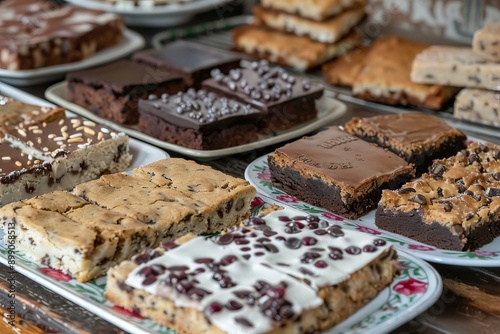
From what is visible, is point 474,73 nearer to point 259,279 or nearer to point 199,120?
point 199,120

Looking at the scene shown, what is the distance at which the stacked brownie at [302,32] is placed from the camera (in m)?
3.79

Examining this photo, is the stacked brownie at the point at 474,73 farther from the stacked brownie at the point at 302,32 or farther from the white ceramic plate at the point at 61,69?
the white ceramic plate at the point at 61,69

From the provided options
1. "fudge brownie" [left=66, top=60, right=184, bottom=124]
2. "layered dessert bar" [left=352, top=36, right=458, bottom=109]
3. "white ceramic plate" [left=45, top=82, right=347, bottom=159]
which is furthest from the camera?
"layered dessert bar" [left=352, top=36, right=458, bottom=109]

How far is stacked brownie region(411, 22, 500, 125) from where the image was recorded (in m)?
3.18

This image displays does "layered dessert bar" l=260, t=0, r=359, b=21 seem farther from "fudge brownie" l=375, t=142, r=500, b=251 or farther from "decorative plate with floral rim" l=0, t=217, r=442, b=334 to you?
"decorative plate with floral rim" l=0, t=217, r=442, b=334

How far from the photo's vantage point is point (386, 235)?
92.2 inches

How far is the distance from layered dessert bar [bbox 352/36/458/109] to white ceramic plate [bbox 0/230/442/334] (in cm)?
136

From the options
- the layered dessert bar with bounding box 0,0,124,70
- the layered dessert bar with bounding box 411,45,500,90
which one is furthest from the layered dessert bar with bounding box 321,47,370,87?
the layered dessert bar with bounding box 0,0,124,70

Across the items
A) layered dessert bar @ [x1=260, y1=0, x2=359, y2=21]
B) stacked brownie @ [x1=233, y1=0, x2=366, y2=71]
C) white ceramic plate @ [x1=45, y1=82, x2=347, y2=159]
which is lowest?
white ceramic plate @ [x1=45, y1=82, x2=347, y2=159]

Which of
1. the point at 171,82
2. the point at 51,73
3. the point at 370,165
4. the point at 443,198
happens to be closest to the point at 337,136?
the point at 370,165

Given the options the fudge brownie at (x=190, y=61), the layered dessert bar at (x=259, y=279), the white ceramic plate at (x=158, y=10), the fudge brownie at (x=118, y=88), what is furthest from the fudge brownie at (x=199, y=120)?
the white ceramic plate at (x=158, y=10)

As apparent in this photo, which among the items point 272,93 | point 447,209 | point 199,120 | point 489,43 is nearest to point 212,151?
point 199,120

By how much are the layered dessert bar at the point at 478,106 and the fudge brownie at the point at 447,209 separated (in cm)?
75

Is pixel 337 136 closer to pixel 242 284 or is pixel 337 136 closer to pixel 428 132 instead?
pixel 428 132
